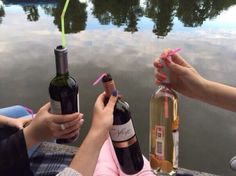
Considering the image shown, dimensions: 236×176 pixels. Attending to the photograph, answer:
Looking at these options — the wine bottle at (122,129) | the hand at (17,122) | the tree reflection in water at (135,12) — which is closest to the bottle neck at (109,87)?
the wine bottle at (122,129)

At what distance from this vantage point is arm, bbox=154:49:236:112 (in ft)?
3.95

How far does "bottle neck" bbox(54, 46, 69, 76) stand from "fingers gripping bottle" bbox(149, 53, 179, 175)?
0.37 meters

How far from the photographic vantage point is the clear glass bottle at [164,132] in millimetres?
1148

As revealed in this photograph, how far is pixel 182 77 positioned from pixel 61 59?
0.49m

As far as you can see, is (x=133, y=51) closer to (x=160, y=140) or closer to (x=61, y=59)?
(x=160, y=140)

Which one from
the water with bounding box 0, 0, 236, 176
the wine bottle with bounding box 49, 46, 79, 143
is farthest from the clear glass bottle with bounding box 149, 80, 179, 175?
the water with bounding box 0, 0, 236, 176

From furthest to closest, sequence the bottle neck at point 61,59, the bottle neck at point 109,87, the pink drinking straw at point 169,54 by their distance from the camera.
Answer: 1. the pink drinking straw at point 169,54
2. the bottle neck at point 109,87
3. the bottle neck at point 61,59

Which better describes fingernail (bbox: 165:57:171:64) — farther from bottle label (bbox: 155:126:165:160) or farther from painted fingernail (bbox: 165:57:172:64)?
bottle label (bbox: 155:126:165:160)

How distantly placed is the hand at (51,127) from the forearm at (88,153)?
0.04 metres

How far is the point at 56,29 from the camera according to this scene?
5.41 metres

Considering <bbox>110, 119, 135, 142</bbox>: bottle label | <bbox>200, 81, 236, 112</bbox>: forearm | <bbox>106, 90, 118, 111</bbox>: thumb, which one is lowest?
<bbox>110, 119, 135, 142</bbox>: bottle label

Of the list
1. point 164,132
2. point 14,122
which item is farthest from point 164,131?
point 14,122

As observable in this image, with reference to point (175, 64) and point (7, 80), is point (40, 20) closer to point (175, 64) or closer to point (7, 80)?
point (7, 80)

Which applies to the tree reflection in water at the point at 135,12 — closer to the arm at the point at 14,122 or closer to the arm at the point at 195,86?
the arm at the point at 14,122
